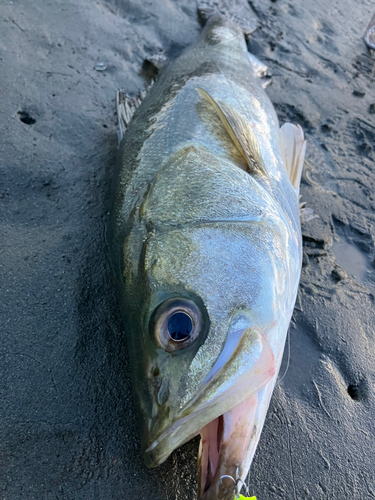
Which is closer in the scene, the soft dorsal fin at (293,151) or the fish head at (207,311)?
the fish head at (207,311)

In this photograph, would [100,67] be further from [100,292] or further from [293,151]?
[100,292]

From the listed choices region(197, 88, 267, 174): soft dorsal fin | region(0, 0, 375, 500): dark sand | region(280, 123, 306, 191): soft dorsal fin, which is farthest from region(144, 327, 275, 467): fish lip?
region(280, 123, 306, 191): soft dorsal fin

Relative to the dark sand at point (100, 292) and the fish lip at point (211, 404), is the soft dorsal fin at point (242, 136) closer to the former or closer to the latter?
the dark sand at point (100, 292)

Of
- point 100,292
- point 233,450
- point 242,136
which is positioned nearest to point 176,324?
point 233,450

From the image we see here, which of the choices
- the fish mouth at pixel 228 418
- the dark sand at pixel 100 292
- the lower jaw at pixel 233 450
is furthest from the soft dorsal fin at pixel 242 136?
the lower jaw at pixel 233 450

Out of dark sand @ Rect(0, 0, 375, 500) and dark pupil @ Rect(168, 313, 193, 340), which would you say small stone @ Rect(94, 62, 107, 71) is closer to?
dark sand @ Rect(0, 0, 375, 500)

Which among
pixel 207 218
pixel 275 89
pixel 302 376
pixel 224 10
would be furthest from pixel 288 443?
pixel 224 10
